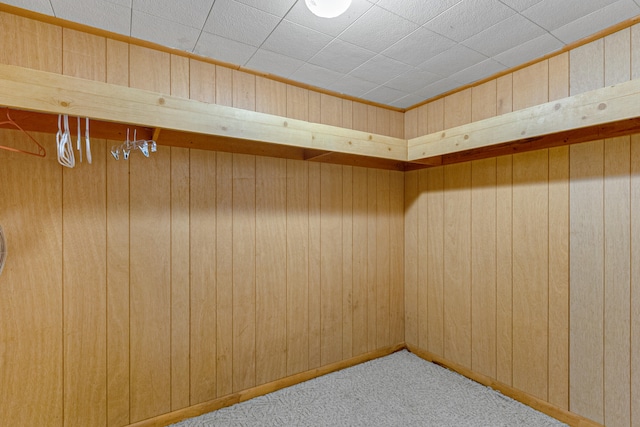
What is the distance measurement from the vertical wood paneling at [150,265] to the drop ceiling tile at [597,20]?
84.8 inches

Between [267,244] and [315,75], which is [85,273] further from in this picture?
[315,75]

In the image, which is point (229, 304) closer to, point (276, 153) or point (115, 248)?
point (115, 248)

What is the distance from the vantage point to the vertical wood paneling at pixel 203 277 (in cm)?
196

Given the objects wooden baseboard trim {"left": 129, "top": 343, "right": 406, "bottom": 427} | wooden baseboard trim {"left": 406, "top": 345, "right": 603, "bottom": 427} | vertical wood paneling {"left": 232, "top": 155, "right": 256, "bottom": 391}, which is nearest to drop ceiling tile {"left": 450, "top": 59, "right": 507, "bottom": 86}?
vertical wood paneling {"left": 232, "top": 155, "right": 256, "bottom": 391}

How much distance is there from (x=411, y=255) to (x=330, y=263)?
795 millimetres

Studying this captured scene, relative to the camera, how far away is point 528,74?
2.03m

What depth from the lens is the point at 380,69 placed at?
2.09m

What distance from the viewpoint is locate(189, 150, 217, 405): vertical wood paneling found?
6.42 feet

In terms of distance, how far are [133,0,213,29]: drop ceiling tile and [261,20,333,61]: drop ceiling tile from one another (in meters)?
0.35

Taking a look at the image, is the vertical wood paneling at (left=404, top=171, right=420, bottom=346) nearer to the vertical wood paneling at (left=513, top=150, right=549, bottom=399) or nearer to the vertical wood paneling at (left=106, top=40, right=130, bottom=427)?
the vertical wood paneling at (left=513, top=150, right=549, bottom=399)

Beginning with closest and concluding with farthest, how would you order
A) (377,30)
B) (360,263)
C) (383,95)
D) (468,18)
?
(468,18) → (377,30) → (383,95) → (360,263)

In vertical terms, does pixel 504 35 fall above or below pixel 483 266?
above

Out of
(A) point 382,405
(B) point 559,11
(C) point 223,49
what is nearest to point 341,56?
(C) point 223,49

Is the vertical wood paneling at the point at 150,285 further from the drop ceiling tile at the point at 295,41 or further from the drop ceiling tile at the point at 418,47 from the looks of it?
the drop ceiling tile at the point at 418,47
